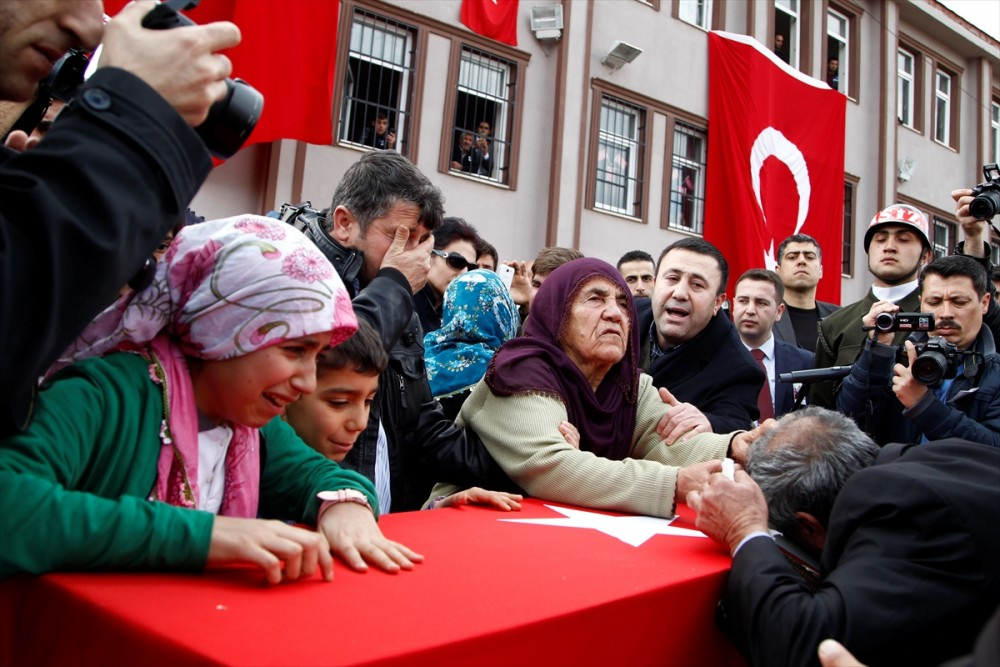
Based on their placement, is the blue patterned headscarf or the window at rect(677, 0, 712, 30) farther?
the window at rect(677, 0, 712, 30)

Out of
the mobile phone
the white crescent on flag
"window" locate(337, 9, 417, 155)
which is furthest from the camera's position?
the white crescent on flag

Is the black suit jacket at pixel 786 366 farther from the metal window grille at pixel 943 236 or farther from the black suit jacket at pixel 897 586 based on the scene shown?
the metal window grille at pixel 943 236

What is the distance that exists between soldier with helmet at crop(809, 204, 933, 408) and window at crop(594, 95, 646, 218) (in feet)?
22.6

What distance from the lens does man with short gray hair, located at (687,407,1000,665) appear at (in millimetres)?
1493

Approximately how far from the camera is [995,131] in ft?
62.7

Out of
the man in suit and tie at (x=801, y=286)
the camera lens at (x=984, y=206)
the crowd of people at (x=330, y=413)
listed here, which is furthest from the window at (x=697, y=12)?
the crowd of people at (x=330, y=413)

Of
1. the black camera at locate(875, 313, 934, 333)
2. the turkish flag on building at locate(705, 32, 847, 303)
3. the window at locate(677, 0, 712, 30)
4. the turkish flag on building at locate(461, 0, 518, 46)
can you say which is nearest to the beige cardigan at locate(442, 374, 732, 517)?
the black camera at locate(875, 313, 934, 333)

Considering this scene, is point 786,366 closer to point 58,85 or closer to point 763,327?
point 763,327

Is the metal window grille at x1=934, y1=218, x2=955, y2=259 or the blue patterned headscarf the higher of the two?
the metal window grille at x1=934, y1=218, x2=955, y2=259

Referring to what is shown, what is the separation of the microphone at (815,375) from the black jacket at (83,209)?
288cm

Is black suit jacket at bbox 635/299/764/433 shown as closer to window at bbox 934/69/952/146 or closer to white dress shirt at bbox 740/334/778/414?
white dress shirt at bbox 740/334/778/414

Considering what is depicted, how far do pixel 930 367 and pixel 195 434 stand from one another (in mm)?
2927

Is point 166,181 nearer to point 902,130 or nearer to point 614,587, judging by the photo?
point 614,587

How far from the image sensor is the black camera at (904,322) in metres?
3.45
